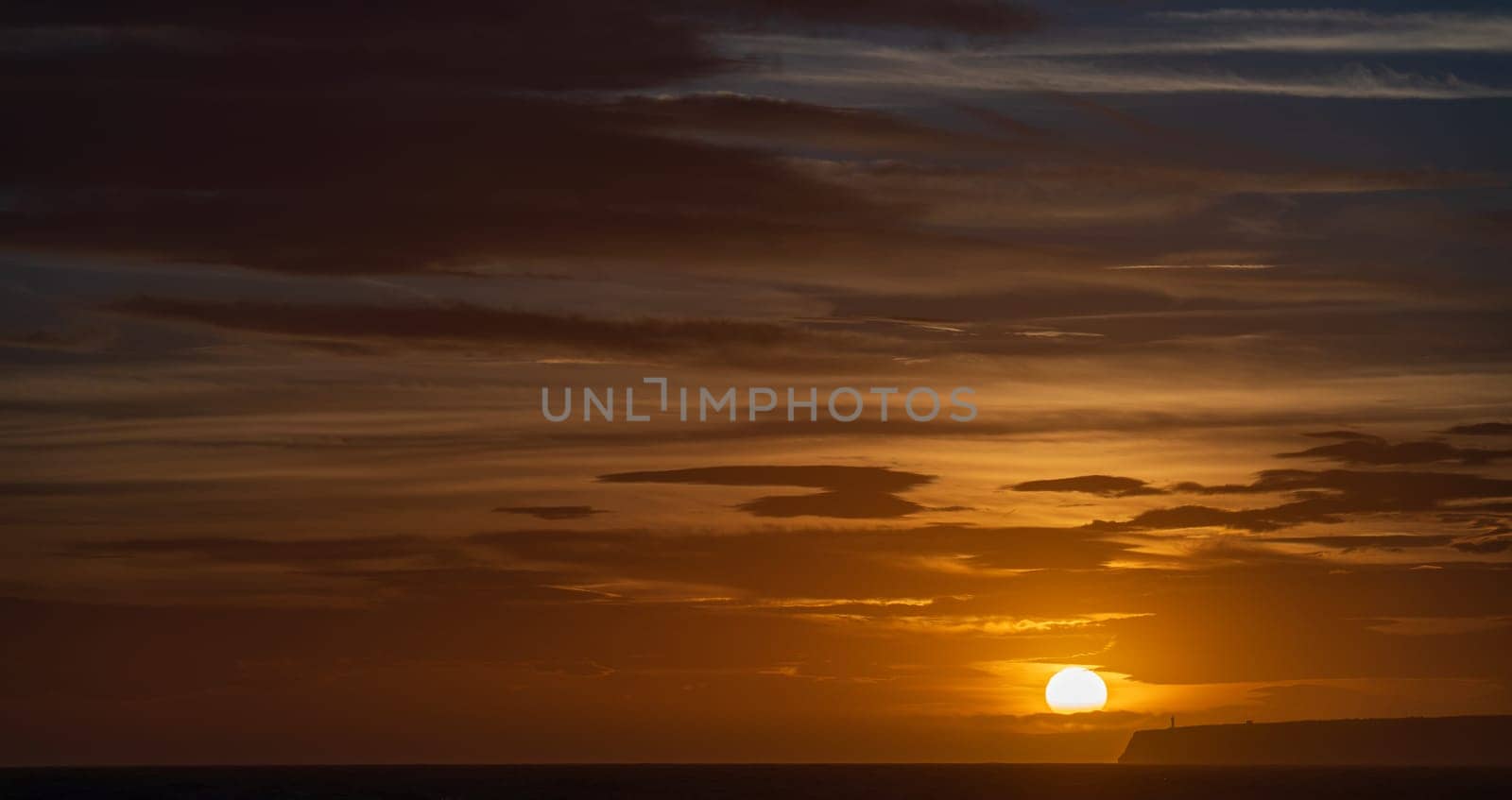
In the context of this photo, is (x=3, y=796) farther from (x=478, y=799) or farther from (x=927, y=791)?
(x=927, y=791)

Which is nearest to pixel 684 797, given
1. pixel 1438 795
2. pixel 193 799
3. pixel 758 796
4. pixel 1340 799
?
pixel 758 796

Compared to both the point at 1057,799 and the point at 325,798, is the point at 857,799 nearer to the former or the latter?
the point at 1057,799

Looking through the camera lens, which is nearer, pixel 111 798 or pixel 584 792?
pixel 111 798

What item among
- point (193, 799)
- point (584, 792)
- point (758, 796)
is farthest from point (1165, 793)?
point (193, 799)

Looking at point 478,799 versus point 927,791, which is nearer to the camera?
point 478,799

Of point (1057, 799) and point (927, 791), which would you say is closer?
point (1057, 799)

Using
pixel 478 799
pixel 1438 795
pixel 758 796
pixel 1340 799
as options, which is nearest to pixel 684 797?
pixel 758 796

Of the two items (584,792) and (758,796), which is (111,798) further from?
(758,796)
